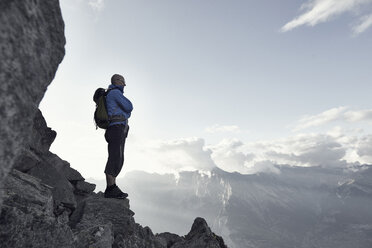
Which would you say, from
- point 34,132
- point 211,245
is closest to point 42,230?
point 211,245

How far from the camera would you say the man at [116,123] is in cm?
883

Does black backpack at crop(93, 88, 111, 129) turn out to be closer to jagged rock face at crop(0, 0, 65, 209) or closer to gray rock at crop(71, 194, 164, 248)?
gray rock at crop(71, 194, 164, 248)

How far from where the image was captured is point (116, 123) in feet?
29.1

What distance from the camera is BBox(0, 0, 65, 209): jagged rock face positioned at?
7.73ft

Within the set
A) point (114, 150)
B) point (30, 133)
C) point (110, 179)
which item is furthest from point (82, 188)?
point (30, 133)

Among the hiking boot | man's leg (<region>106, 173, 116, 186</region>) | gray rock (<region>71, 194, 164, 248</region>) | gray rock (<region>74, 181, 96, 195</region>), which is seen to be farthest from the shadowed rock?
gray rock (<region>74, 181, 96, 195</region>)

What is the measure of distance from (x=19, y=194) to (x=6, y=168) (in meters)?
4.74

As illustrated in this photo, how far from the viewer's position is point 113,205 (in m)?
8.93

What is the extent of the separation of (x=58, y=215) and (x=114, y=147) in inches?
105

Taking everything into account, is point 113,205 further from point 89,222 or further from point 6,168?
point 6,168

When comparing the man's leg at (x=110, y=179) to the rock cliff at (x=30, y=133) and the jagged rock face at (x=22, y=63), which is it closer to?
the rock cliff at (x=30, y=133)

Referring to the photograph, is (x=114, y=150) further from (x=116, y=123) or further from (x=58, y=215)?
(x=58, y=215)

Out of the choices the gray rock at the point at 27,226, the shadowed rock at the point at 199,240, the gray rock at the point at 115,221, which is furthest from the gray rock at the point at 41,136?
Result: the shadowed rock at the point at 199,240

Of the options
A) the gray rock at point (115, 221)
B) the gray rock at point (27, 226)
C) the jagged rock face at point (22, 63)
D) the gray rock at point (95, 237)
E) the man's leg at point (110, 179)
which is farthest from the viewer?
the man's leg at point (110, 179)
